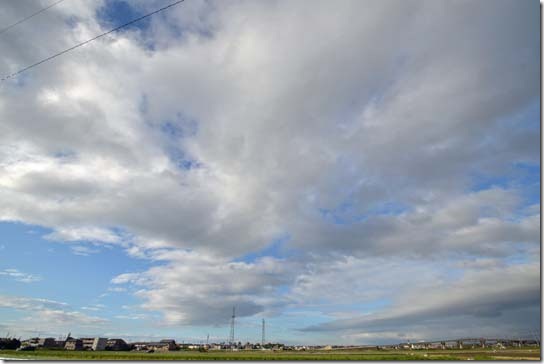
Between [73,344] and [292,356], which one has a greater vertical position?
[73,344]

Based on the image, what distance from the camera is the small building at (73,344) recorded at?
187 meters

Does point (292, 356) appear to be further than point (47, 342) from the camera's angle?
No

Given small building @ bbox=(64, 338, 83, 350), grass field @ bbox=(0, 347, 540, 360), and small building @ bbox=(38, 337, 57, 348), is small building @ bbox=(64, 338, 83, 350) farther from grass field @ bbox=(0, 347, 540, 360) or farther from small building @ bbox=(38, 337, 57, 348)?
grass field @ bbox=(0, 347, 540, 360)

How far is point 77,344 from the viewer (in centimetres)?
19100

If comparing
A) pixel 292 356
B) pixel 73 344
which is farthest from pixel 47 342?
pixel 292 356

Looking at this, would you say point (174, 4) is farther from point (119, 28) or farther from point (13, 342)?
point (13, 342)

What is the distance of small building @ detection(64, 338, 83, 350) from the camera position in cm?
18739

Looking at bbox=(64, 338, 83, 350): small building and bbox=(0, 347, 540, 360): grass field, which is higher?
bbox=(64, 338, 83, 350): small building

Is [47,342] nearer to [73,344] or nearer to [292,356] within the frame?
[73,344]

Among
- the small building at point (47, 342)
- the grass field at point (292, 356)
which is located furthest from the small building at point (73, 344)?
the grass field at point (292, 356)

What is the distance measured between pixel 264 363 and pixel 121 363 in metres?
10.2

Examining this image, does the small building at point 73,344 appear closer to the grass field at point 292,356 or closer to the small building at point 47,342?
the small building at point 47,342

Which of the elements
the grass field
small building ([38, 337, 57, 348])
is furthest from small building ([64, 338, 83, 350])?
the grass field

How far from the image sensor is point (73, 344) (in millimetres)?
190375
